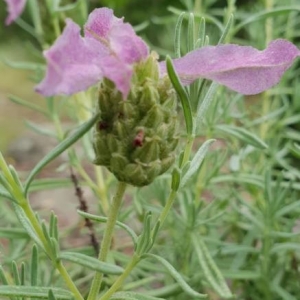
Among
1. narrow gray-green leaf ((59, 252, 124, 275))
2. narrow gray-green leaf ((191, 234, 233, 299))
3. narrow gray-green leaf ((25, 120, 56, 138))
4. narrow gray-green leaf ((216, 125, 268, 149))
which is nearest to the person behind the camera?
narrow gray-green leaf ((59, 252, 124, 275))

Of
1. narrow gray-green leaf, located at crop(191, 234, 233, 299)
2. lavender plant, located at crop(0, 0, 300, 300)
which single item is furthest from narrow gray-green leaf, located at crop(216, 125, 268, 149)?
lavender plant, located at crop(0, 0, 300, 300)

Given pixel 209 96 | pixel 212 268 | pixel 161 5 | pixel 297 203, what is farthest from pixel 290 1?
pixel 161 5

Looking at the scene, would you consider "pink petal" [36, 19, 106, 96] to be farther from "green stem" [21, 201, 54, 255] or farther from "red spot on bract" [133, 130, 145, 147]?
"green stem" [21, 201, 54, 255]

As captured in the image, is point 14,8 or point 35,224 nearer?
point 14,8

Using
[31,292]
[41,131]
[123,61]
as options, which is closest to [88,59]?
[123,61]

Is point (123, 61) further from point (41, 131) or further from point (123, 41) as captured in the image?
point (41, 131)

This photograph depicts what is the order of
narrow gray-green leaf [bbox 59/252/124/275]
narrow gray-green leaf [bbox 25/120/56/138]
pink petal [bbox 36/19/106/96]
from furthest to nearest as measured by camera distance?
narrow gray-green leaf [bbox 25/120/56/138], narrow gray-green leaf [bbox 59/252/124/275], pink petal [bbox 36/19/106/96]

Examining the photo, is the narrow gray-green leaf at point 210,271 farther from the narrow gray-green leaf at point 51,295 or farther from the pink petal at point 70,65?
the pink petal at point 70,65

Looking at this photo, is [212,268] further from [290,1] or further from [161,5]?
[161,5]
